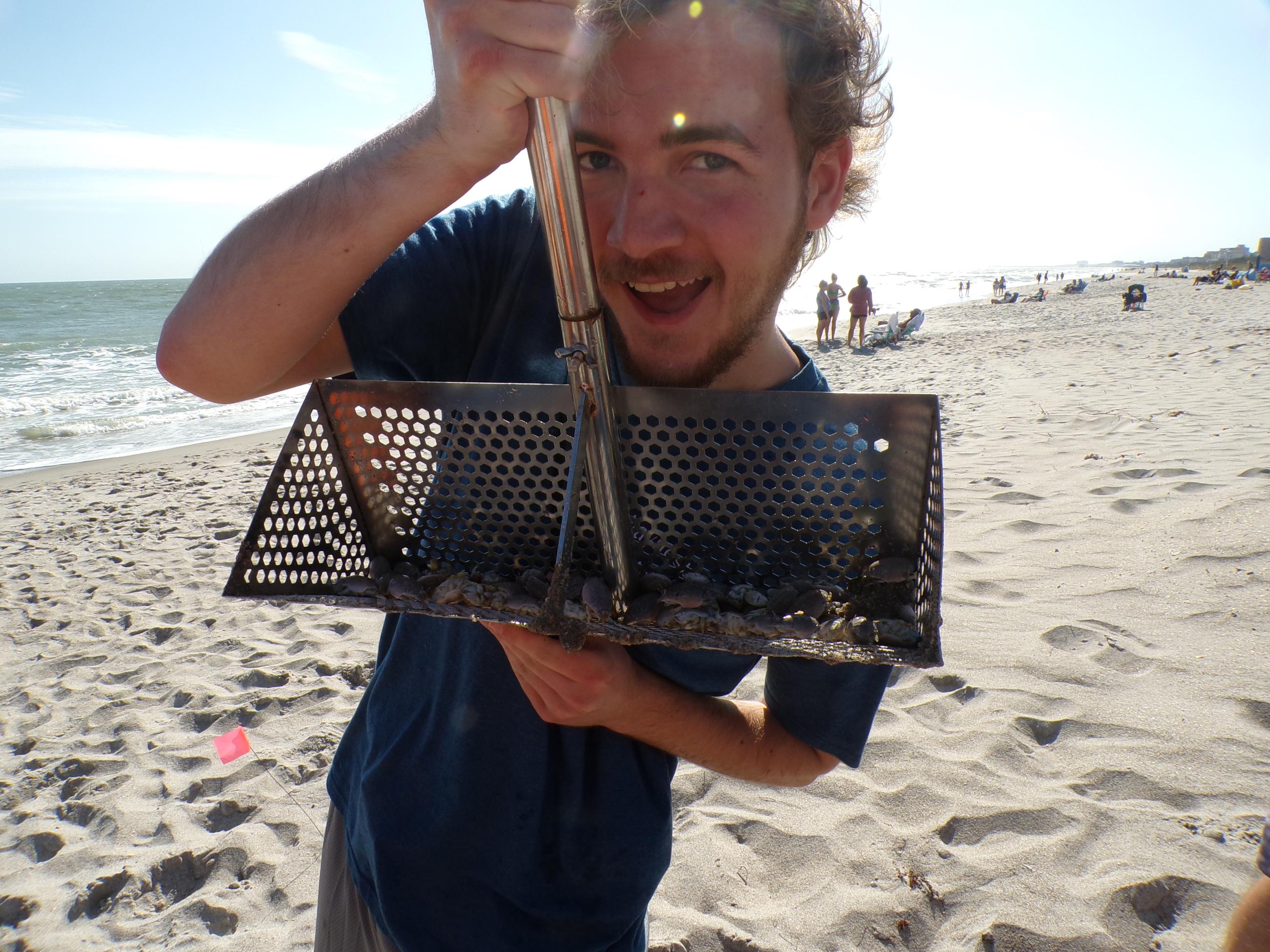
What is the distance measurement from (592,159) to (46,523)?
8.59m

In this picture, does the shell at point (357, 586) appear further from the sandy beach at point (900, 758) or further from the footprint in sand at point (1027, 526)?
the footprint in sand at point (1027, 526)

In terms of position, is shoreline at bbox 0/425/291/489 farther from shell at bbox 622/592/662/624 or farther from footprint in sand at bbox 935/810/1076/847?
shell at bbox 622/592/662/624

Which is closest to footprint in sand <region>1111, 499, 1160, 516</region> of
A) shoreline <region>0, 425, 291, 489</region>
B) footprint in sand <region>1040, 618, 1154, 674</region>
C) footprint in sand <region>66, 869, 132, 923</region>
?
footprint in sand <region>1040, 618, 1154, 674</region>

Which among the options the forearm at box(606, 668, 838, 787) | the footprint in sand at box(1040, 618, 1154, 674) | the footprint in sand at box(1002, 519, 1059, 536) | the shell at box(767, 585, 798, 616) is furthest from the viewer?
the footprint in sand at box(1002, 519, 1059, 536)

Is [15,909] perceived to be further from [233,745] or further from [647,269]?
[647,269]

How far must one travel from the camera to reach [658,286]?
4.52ft

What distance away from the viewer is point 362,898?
1.51 metres

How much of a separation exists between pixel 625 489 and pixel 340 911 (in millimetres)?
1172

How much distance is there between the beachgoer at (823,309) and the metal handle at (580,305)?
57.3 feet

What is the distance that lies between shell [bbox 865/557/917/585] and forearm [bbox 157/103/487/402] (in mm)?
885

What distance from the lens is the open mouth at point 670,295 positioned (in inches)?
55.1

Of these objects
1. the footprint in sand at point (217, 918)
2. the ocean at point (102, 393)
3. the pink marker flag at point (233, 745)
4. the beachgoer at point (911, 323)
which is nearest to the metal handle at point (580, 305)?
the ocean at point (102, 393)

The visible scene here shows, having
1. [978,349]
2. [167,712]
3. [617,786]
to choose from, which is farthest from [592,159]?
[978,349]

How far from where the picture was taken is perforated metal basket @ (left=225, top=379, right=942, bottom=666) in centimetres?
112
